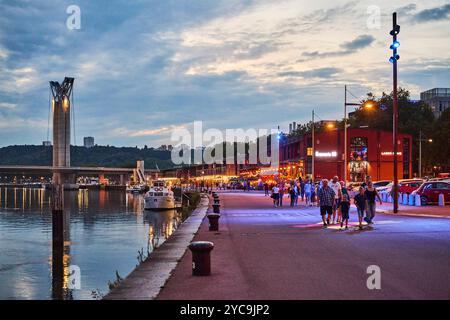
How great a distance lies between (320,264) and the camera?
14.7 m

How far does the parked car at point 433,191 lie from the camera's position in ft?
136

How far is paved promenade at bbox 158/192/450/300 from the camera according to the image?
11.2 metres

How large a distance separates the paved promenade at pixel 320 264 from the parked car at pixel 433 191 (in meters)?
17.4

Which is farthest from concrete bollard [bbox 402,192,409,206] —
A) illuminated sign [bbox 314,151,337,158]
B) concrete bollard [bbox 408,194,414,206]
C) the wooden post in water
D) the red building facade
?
illuminated sign [bbox 314,151,337,158]

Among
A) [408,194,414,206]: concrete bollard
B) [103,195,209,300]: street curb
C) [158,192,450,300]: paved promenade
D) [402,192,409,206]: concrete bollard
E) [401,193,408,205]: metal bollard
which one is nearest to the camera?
[158,192,450,300]: paved promenade

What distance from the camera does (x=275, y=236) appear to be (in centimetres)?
2214

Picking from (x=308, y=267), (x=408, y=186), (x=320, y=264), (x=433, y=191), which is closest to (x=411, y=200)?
(x=433, y=191)

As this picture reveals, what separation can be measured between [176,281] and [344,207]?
1314cm

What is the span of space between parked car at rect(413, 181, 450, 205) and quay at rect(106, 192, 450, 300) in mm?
Result: 18335

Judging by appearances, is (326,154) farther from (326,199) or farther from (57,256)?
(326,199)

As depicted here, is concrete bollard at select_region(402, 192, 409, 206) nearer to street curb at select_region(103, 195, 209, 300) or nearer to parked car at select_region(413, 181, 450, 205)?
parked car at select_region(413, 181, 450, 205)
